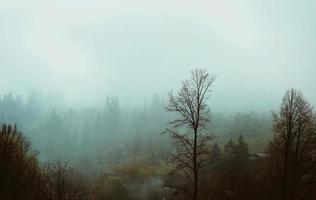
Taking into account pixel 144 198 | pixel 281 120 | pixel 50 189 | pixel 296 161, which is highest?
pixel 281 120

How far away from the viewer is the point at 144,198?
314 feet

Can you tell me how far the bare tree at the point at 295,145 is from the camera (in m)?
32.6

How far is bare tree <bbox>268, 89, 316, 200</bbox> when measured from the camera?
32.6m

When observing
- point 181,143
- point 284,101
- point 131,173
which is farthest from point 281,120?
point 131,173

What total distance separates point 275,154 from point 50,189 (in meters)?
18.6

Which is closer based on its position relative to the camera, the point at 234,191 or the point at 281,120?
the point at 281,120

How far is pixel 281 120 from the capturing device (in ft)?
110

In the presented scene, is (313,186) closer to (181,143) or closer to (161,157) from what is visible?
(181,143)

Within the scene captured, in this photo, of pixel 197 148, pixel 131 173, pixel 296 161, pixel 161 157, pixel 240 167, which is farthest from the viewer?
pixel 161 157

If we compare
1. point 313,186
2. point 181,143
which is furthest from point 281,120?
point 181,143

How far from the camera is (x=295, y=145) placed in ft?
112

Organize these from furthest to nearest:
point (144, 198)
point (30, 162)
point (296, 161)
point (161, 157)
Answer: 1. point (161, 157)
2. point (144, 198)
3. point (30, 162)
4. point (296, 161)

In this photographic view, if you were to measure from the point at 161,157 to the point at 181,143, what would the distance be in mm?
154086

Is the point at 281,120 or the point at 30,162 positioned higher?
the point at 281,120
